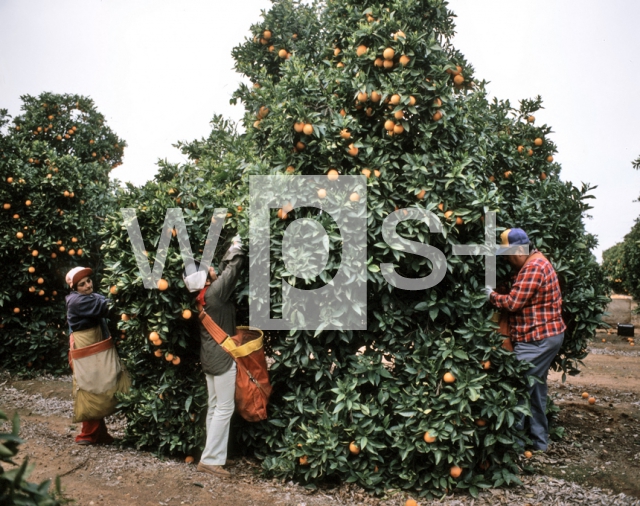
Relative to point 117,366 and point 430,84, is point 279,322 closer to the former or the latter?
point 117,366

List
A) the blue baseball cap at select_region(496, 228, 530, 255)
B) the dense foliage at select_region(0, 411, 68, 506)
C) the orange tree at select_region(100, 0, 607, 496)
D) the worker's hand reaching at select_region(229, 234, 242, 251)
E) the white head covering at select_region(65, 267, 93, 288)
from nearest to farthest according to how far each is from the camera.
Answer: the dense foliage at select_region(0, 411, 68, 506) → the orange tree at select_region(100, 0, 607, 496) → the worker's hand reaching at select_region(229, 234, 242, 251) → the blue baseball cap at select_region(496, 228, 530, 255) → the white head covering at select_region(65, 267, 93, 288)

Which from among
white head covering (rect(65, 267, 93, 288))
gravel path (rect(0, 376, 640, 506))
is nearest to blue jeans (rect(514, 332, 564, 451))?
gravel path (rect(0, 376, 640, 506))

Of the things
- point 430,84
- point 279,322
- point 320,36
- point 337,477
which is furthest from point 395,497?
point 320,36

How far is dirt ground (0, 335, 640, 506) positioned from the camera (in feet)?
12.2

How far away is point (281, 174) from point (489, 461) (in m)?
2.85

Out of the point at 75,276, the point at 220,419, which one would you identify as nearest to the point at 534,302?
the point at 220,419

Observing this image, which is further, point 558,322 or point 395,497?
point 558,322

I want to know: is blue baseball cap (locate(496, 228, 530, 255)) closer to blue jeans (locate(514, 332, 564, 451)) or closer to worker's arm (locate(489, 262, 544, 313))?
worker's arm (locate(489, 262, 544, 313))

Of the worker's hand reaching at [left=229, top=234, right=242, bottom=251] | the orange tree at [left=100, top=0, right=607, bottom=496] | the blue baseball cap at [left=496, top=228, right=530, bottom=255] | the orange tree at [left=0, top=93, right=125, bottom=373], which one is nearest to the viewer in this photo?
the orange tree at [left=100, top=0, right=607, bottom=496]

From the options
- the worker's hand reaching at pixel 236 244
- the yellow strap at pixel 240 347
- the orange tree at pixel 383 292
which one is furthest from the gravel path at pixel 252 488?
the worker's hand reaching at pixel 236 244

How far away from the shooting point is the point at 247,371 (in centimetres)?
416

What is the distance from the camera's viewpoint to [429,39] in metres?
4.30

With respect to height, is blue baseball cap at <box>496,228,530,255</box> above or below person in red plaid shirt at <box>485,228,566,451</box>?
above

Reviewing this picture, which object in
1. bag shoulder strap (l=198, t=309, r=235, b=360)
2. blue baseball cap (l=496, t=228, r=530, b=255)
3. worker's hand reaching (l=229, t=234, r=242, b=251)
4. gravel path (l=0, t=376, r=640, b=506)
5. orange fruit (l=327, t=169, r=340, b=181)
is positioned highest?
orange fruit (l=327, t=169, r=340, b=181)
